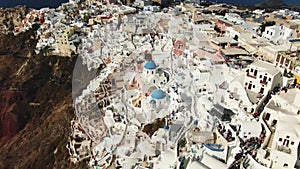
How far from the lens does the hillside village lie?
73.1 ft

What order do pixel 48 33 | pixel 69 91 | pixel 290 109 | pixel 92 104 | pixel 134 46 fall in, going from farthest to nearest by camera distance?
pixel 48 33 → pixel 69 91 → pixel 134 46 → pixel 92 104 → pixel 290 109

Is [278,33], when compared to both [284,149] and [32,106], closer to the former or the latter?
[284,149]

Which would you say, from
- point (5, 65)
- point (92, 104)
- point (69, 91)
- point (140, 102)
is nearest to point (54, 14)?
point (5, 65)

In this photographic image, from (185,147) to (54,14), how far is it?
46815 millimetres

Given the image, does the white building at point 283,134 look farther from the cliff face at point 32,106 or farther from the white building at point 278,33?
the cliff face at point 32,106

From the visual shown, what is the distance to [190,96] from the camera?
93.3 feet

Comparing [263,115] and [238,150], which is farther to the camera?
[263,115]

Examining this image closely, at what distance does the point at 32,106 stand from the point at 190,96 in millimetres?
28661

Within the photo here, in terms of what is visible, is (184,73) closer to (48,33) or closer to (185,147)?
(185,147)

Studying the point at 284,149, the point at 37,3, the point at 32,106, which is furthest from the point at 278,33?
the point at 37,3

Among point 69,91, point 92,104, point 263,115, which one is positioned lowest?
point 69,91

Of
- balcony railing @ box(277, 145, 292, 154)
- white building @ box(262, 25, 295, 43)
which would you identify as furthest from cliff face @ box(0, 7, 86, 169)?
white building @ box(262, 25, 295, 43)

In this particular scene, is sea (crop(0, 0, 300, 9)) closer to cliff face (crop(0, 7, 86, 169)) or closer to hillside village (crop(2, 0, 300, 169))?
cliff face (crop(0, 7, 86, 169))

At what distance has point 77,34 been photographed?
169 feet
